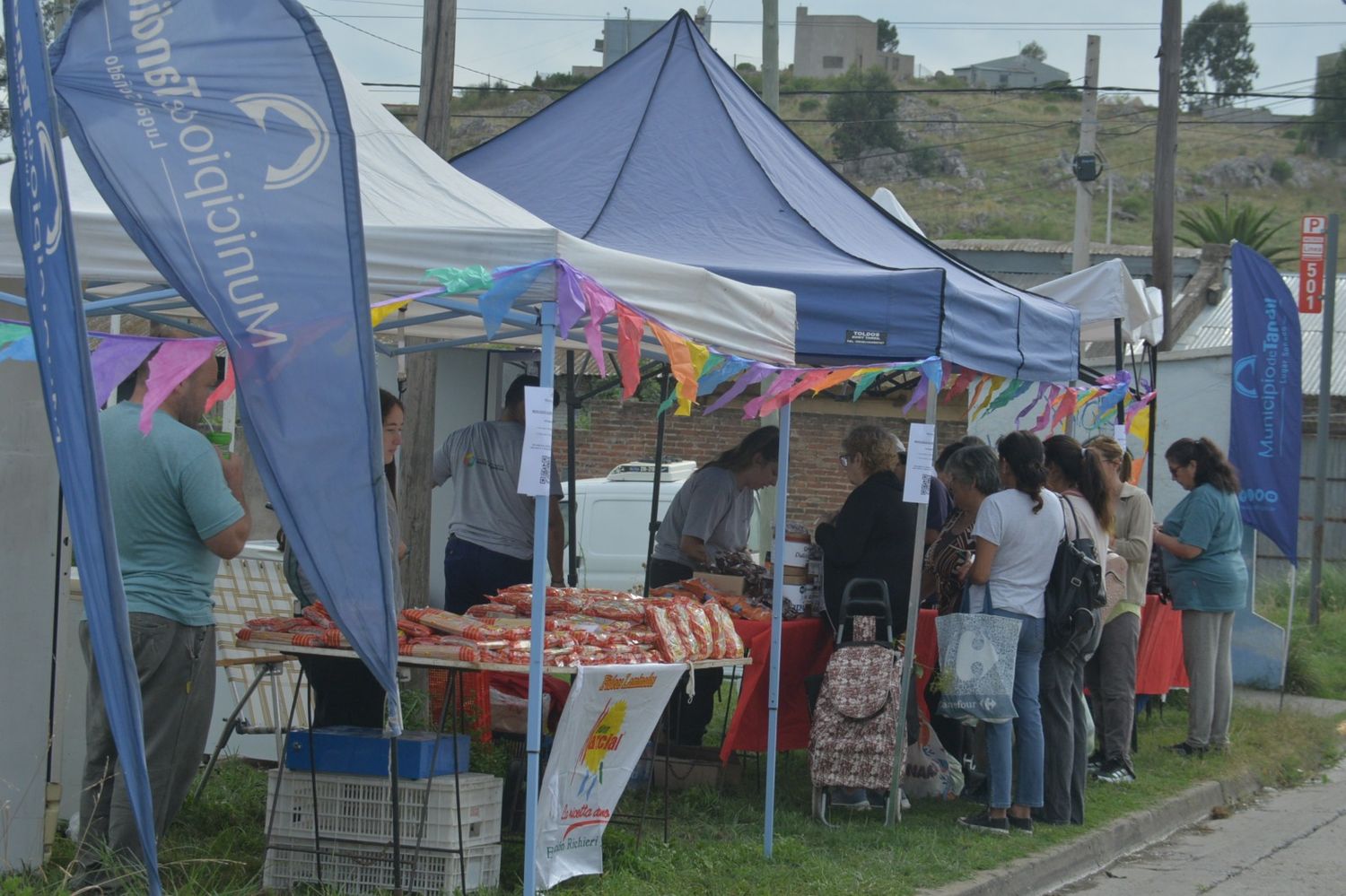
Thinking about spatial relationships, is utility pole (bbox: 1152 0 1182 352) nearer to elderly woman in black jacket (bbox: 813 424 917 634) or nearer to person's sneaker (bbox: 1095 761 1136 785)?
person's sneaker (bbox: 1095 761 1136 785)

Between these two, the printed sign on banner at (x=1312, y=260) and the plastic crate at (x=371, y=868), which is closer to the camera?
the plastic crate at (x=371, y=868)

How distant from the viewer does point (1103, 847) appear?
764 centimetres

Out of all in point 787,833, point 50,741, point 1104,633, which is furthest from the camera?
point 1104,633

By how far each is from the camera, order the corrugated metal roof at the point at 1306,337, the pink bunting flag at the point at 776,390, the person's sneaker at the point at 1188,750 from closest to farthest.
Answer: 1. the pink bunting flag at the point at 776,390
2. the person's sneaker at the point at 1188,750
3. the corrugated metal roof at the point at 1306,337

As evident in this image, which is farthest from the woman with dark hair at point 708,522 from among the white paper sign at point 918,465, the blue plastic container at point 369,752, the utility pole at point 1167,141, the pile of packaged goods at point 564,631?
the utility pole at point 1167,141

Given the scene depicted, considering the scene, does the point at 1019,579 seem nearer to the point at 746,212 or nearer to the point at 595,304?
the point at 746,212

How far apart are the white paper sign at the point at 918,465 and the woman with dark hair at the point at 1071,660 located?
935mm

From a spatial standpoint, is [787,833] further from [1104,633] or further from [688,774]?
[1104,633]

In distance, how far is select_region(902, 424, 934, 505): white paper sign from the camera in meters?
7.03

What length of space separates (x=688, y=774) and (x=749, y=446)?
1.83 m

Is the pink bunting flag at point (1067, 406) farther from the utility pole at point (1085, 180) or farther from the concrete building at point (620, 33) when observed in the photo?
the concrete building at point (620, 33)

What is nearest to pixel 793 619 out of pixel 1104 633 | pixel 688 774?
pixel 688 774

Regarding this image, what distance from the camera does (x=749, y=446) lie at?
8.47m

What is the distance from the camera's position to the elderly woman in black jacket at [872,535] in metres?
7.86
